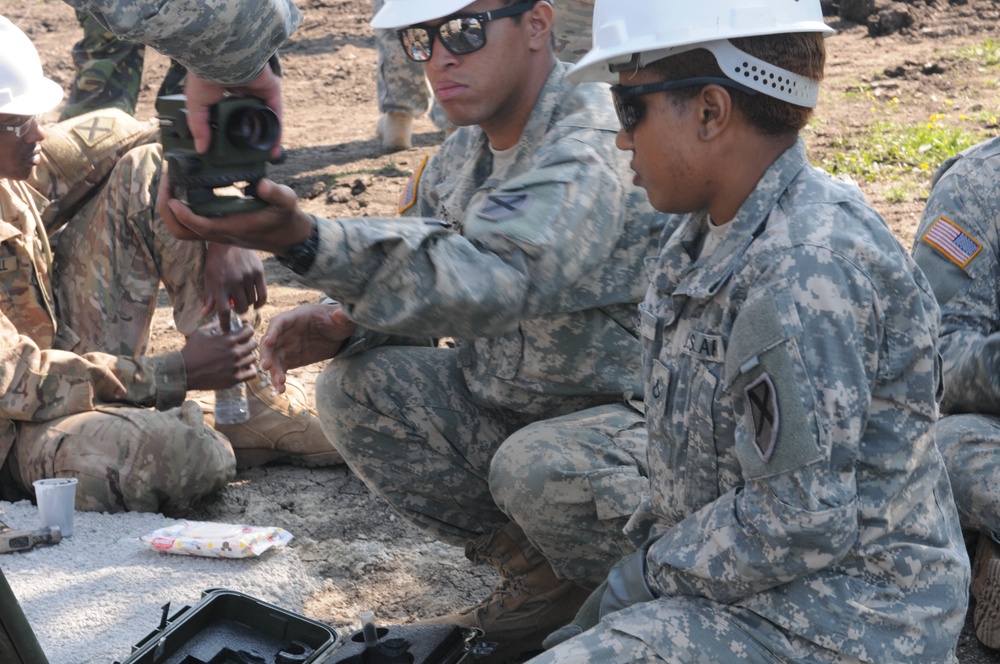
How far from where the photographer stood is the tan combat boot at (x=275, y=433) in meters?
4.48

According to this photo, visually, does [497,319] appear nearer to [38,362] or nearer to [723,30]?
[723,30]

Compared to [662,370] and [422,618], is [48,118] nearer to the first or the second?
[422,618]

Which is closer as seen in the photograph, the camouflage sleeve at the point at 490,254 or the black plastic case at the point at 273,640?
the camouflage sleeve at the point at 490,254

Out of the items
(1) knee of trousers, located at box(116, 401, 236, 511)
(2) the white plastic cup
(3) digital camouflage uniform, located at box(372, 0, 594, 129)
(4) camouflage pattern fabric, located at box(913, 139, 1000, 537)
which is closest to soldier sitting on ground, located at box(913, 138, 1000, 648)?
(4) camouflage pattern fabric, located at box(913, 139, 1000, 537)

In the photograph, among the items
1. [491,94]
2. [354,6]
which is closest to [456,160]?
[491,94]

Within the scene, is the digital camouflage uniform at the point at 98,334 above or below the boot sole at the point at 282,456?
above

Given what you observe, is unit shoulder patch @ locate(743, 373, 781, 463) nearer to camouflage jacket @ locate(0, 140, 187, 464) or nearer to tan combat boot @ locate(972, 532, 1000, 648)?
tan combat boot @ locate(972, 532, 1000, 648)

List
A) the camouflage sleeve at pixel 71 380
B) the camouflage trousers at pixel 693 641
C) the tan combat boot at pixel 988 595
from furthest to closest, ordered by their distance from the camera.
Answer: the camouflage sleeve at pixel 71 380 → the tan combat boot at pixel 988 595 → the camouflage trousers at pixel 693 641

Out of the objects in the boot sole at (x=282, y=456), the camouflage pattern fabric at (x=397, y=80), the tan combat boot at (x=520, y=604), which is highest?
the camouflage pattern fabric at (x=397, y=80)

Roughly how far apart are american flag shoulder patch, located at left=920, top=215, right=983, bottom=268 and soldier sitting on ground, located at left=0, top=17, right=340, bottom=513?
2074 millimetres

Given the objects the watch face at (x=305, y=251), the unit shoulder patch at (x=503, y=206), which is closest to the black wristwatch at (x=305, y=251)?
the watch face at (x=305, y=251)

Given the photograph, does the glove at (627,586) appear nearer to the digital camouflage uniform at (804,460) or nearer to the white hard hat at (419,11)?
the digital camouflage uniform at (804,460)

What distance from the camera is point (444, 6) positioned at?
9.55ft

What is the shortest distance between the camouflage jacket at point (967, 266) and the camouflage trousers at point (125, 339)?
234cm
